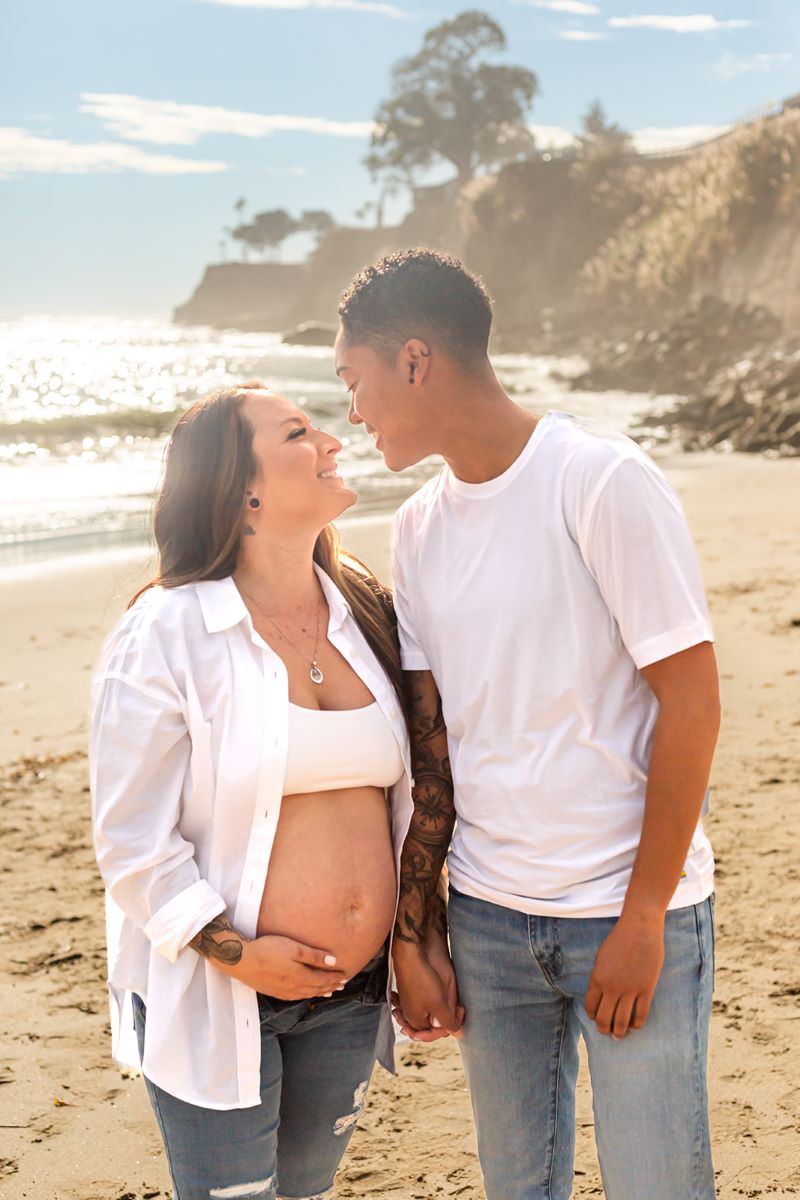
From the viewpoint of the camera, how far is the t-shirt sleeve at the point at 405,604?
250 cm

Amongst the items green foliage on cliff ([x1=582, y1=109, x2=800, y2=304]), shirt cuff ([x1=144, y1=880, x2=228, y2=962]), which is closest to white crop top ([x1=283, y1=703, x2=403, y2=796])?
shirt cuff ([x1=144, y1=880, x2=228, y2=962])

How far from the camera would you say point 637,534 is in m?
2.08

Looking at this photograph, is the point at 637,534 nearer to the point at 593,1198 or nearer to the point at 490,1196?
the point at 490,1196

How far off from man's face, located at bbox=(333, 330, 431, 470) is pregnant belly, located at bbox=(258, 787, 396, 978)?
2.21ft

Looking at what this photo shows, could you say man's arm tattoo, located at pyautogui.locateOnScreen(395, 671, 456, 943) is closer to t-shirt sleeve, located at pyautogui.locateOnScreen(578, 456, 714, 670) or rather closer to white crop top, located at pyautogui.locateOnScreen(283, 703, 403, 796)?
white crop top, located at pyautogui.locateOnScreen(283, 703, 403, 796)

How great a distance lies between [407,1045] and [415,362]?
2442 millimetres

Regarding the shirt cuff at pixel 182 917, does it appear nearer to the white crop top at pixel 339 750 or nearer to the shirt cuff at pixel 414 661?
the white crop top at pixel 339 750

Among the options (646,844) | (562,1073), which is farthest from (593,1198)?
(646,844)

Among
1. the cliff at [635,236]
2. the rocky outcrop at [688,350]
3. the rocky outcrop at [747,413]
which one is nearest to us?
the rocky outcrop at [747,413]

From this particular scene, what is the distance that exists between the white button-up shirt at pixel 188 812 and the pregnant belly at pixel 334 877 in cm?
5

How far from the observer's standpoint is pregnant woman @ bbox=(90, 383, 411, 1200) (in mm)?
2219

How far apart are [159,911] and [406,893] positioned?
0.53 metres

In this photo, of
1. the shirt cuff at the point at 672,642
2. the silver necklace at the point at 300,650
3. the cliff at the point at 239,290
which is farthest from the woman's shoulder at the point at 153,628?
the cliff at the point at 239,290

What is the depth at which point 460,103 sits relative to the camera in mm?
79375
